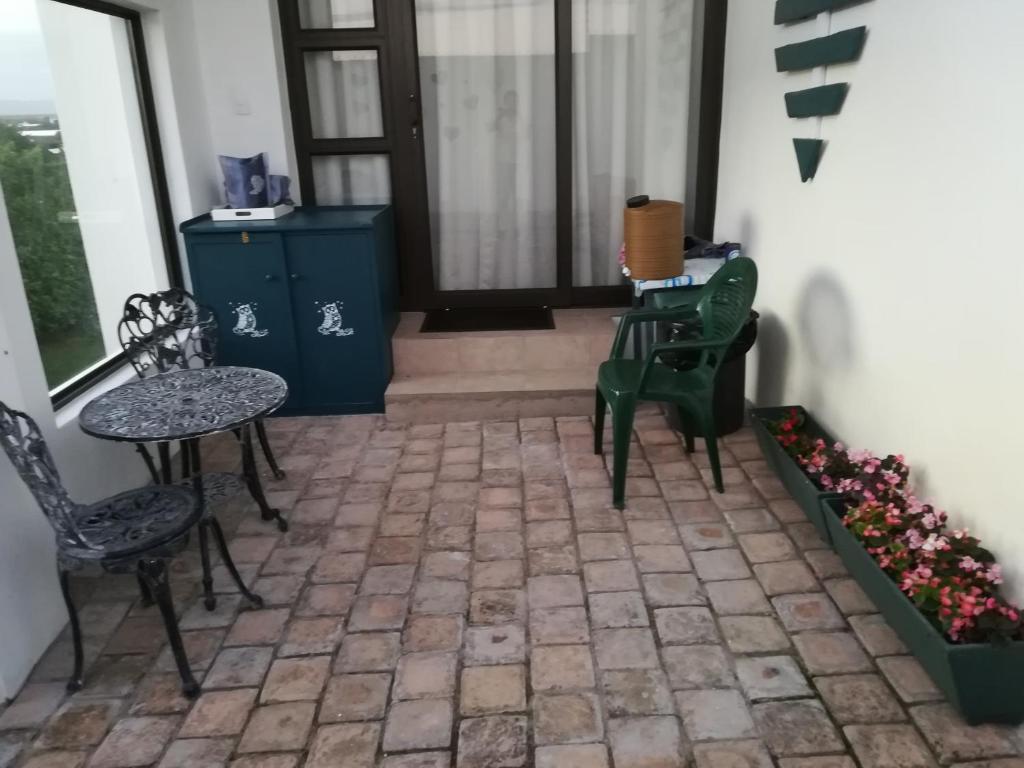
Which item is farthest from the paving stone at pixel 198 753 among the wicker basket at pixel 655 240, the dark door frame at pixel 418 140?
the dark door frame at pixel 418 140

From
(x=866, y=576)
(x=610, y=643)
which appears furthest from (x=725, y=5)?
(x=610, y=643)

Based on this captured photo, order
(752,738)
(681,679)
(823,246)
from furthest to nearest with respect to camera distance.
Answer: (823,246)
(681,679)
(752,738)

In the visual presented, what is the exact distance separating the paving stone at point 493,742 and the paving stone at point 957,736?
3.56ft

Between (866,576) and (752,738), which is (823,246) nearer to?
(866,576)

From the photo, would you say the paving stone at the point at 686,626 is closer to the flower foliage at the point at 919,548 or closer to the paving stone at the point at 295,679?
the flower foliage at the point at 919,548

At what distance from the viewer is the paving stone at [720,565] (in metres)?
2.75

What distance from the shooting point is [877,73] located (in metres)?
2.78

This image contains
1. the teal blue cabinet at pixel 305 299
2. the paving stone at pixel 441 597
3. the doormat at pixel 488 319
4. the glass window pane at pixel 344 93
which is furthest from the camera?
the doormat at pixel 488 319

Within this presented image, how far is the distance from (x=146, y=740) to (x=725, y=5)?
4524mm

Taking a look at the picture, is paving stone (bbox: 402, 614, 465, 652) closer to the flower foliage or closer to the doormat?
the flower foliage

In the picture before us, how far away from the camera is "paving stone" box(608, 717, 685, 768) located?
1982 mm

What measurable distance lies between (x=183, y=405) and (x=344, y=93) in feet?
8.53

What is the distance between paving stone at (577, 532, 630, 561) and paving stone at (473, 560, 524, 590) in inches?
10.6

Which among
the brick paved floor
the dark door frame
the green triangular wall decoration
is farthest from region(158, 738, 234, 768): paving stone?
the dark door frame
